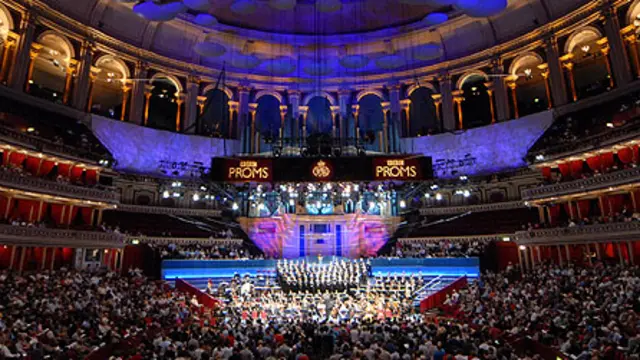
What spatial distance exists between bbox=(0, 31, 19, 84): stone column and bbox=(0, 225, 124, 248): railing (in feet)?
40.1

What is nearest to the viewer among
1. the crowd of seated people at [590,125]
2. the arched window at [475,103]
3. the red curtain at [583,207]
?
the crowd of seated people at [590,125]

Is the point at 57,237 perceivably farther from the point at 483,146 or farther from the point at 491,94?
the point at 491,94

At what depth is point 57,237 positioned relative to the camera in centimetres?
2630

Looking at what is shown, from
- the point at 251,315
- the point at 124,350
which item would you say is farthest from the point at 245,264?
the point at 124,350

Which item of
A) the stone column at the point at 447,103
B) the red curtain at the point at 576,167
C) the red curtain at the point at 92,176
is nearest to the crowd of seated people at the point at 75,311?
the red curtain at the point at 92,176

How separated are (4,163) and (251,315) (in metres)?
18.8

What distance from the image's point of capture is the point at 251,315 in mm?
22734

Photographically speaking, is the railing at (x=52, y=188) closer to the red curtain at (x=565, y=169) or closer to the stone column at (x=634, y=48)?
the red curtain at (x=565, y=169)

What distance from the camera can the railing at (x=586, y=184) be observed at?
24231mm

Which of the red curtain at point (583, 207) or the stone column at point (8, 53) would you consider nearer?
the red curtain at point (583, 207)

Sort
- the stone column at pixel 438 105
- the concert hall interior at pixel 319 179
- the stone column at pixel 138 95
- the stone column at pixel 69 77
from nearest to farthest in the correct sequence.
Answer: the concert hall interior at pixel 319 179 → the stone column at pixel 69 77 → the stone column at pixel 138 95 → the stone column at pixel 438 105

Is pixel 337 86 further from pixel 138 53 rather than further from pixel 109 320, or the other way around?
pixel 109 320

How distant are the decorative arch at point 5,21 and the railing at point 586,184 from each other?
38694 millimetres

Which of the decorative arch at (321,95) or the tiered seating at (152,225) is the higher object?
the decorative arch at (321,95)
